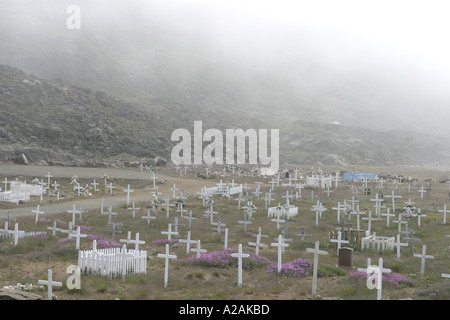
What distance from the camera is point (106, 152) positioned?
77688 millimetres

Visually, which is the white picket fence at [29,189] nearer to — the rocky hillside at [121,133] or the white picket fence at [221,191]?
the white picket fence at [221,191]

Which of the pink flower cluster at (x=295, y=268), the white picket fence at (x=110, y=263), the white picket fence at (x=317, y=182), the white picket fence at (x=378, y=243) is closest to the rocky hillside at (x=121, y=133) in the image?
the white picket fence at (x=317, y=182)

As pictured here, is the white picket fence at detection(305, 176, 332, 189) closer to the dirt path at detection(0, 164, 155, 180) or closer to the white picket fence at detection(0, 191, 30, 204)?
the dirt path at detection(0, 164, 155, 180)

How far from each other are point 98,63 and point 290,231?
172m

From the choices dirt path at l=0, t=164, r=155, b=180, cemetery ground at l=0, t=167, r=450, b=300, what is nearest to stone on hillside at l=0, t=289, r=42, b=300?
cemetery ground at l=0, t=167, r=450, b=300

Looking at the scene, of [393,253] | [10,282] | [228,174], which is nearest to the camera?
[10,282]

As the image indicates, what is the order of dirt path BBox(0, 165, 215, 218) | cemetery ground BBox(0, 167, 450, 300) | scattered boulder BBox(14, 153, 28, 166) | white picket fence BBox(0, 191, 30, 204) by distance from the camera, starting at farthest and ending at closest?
scattered boulder BBox(14, 153, 28, 166) < white picket fence BBox(0, 191, 30, 204) < dirt path BBox(0, 165, 215, 218) < cemetery ground BBox(0, 167, 450, 300)

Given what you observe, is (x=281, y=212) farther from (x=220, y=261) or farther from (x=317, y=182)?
(x=317, y=182)

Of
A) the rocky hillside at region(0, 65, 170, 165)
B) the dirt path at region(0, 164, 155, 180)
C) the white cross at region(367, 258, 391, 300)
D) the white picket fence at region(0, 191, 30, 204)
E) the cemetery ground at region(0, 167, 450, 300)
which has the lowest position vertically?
the cemetery ground at region(0, 167, 450, 300)

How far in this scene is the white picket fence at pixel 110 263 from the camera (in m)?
16.9

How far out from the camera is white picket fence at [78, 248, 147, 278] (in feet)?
55.3

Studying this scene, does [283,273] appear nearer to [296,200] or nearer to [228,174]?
[296,200]

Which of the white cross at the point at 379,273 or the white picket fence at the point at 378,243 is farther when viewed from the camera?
the white picket fence at the point at 378,243

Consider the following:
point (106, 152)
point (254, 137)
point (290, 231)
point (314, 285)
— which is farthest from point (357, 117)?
point (314, 285)
